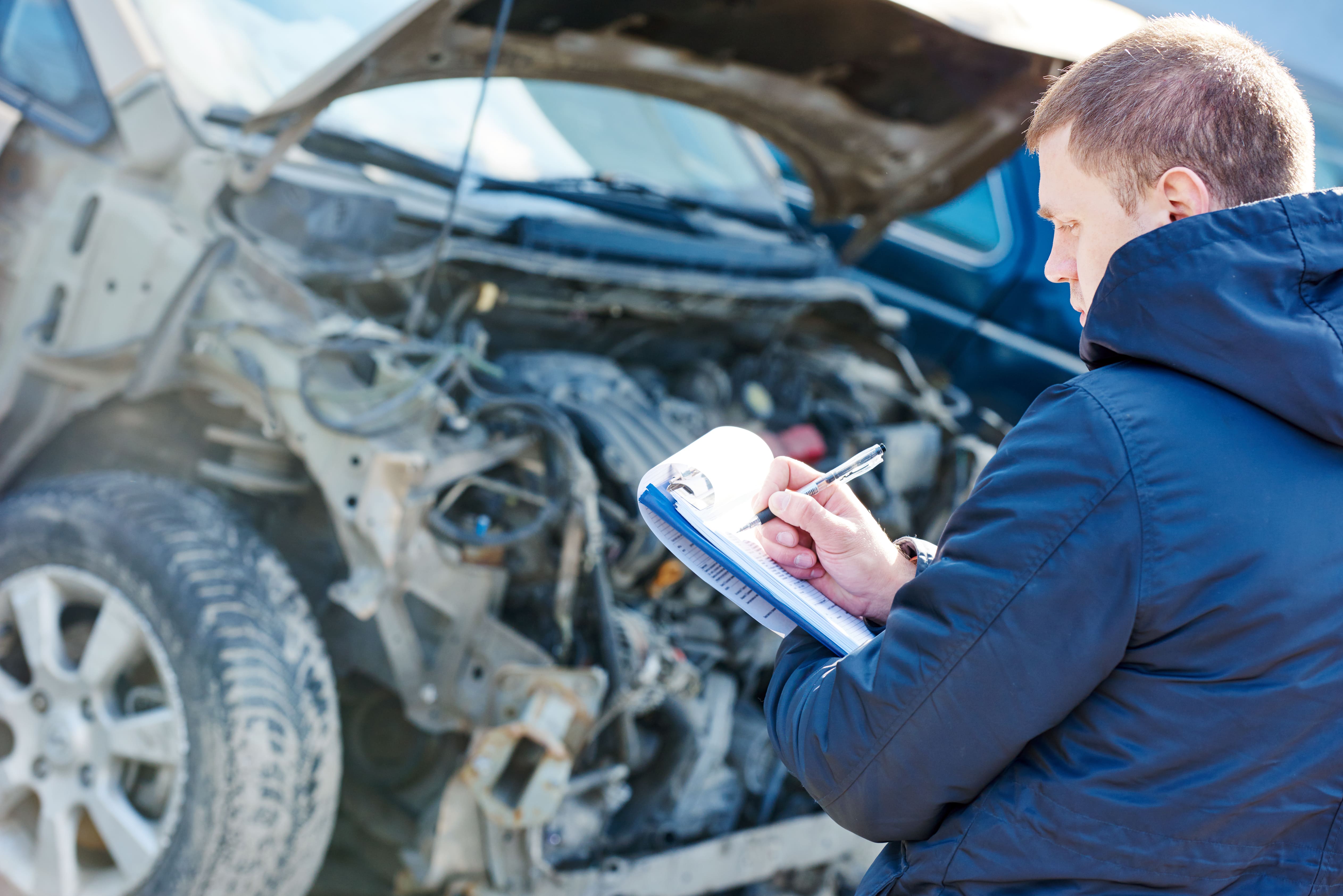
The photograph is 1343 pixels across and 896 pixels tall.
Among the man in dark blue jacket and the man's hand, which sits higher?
the man in dark blue jacket

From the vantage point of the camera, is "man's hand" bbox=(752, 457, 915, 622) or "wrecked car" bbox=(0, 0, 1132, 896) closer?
"man's hand" bbox=(752, 457, 915, 622)

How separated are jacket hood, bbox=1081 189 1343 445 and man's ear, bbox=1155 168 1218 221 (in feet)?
0.13

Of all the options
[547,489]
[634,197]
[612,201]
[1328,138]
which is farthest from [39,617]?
[1328,138]

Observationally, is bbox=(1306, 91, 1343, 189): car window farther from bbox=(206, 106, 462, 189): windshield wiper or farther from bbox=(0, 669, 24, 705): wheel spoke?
bbox=(0, 669, 24, 705): wheel spoke

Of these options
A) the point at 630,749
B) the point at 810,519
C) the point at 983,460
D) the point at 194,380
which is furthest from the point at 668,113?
the point at 810,519

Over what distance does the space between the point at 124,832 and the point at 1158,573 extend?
234 cm

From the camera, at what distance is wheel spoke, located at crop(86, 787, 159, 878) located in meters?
2.49

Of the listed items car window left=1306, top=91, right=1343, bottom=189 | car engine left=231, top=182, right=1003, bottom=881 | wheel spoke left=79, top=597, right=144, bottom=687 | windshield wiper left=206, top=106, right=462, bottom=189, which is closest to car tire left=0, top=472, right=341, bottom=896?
wheel spoke left=79, top=597, right=144, bottom=687

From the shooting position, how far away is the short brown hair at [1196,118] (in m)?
1.02

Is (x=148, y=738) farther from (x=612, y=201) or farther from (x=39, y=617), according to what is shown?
(x=612, y=201)

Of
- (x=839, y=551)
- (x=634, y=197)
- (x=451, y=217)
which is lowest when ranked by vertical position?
(x=634, y=197)

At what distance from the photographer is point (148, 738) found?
2502mm

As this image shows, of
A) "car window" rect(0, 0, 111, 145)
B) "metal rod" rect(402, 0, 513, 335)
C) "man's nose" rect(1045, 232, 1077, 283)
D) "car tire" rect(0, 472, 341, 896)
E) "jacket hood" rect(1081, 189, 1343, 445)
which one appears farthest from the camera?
"car window" rect(0, 0, 111, 145)

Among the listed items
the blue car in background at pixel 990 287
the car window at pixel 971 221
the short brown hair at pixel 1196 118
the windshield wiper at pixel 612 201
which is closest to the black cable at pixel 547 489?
the windshield wiper at pixel 612 201
